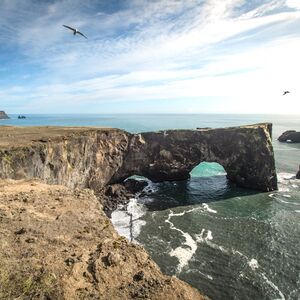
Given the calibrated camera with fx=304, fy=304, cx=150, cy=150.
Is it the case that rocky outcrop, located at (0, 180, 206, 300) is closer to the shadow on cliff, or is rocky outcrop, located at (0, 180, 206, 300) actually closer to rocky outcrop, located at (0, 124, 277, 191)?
rocky outcrop, located at (0, 124, 277, 191)

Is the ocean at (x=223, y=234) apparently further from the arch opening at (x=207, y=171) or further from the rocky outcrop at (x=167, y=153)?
the arch opening at (x=207, y=171)

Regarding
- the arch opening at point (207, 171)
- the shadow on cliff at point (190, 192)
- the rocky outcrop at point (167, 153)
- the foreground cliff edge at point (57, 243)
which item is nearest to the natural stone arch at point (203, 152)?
the rocky outcrop at point (167, 153)

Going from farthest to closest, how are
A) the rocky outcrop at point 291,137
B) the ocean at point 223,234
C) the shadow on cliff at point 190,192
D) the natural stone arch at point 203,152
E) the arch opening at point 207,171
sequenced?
the rocky outcrop at point 291,137
the arch opening at point 207,171
the natural stone arch at point 203,152
the shadow on cliff at point 190,192
the ocean at point 223,234

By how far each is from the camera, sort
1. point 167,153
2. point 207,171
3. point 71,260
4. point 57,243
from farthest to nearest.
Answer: point 207,171, point 167,153, point 57,243, point 71,260

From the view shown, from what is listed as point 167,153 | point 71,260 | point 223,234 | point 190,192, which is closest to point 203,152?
point 167,153

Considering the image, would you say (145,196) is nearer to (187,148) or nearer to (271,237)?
(187,148)

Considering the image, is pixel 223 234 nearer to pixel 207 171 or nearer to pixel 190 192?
pixel 190 192
